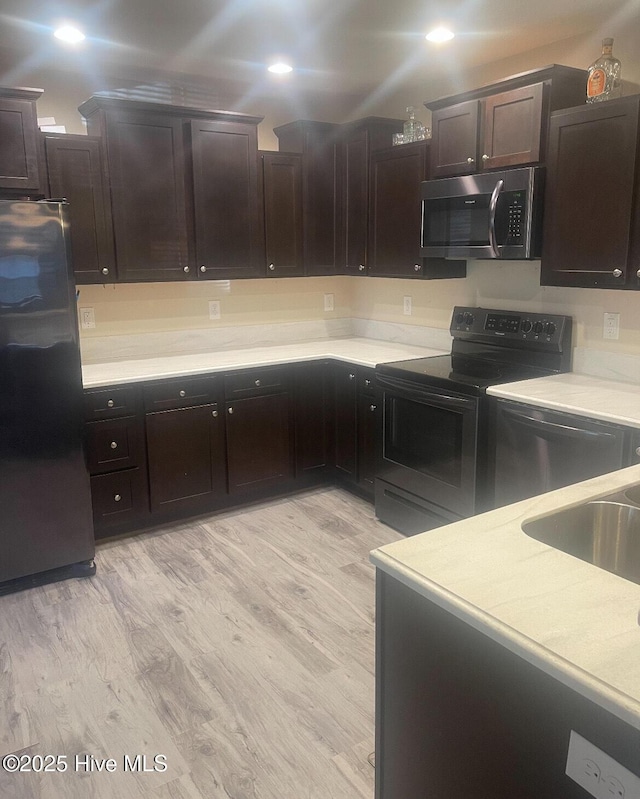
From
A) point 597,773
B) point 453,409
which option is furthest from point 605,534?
point 453,409

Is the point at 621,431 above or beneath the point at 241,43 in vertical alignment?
beneath

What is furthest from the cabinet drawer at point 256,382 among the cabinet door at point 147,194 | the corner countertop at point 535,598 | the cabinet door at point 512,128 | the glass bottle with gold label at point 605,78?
the corner countertop at point 535,598

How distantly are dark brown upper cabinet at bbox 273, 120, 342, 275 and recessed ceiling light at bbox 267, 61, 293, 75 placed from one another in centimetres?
41

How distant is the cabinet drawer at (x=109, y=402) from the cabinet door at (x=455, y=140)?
6.54 ft

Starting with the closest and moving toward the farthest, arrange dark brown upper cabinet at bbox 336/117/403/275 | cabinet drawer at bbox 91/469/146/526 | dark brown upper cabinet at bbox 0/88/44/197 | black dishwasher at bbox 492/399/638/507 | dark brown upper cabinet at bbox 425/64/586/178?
black dishwasher at bbox 492/399/638/507
dark brown upper cabinet at bbox 425/64/586/178
dark brown upper cabinet at bbox 0/88/44/197
cabinet drawer at bbox 91/469/146/526
dark brown upper cabinet at bbox 336/117/403/275

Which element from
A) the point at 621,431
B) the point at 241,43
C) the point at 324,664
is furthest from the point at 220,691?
the point at 241,43

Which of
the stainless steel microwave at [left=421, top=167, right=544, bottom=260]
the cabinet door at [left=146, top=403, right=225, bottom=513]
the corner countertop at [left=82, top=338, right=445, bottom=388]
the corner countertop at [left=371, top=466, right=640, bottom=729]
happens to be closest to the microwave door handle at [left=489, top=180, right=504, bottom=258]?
the stainless steel microwave at [left=421, top=167, right=544, bottom=260]

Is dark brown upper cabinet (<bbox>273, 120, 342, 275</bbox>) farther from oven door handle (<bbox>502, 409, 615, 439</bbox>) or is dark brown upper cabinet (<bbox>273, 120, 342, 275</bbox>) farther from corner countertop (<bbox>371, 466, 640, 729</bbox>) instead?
corner countertop (<bbox>371, 466, 640, 729</bbox>)

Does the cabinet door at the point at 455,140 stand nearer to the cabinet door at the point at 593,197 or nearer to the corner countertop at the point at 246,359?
the cabinet door at the point at 593,197

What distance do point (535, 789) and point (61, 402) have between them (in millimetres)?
2486

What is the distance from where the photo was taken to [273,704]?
226cm

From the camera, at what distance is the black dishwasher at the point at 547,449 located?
2.49 metres

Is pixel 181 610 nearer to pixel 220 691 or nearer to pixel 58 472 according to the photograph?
pixel 220 691

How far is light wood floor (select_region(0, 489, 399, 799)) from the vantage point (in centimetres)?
196
